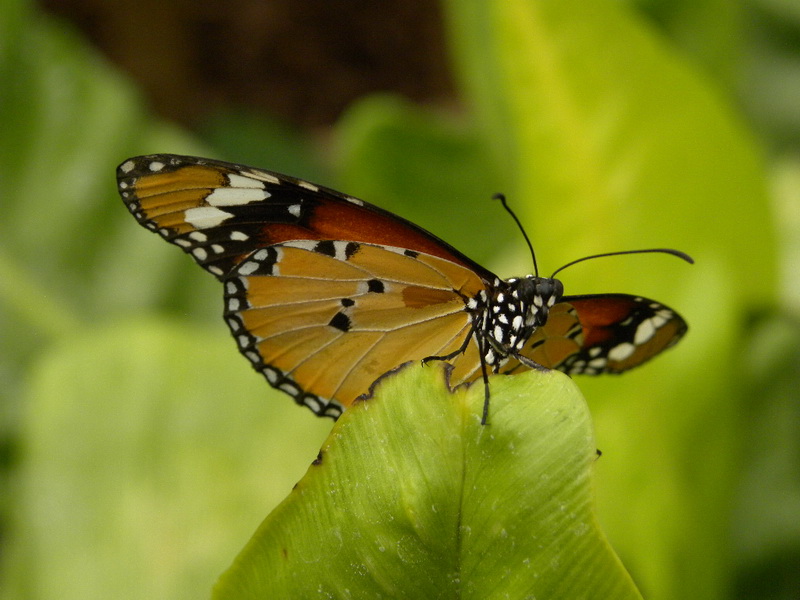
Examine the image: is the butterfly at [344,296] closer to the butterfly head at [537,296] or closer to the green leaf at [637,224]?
the butterfly head at [537,296]

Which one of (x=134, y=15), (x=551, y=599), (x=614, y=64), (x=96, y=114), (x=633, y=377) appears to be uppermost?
(x=134, y=15)

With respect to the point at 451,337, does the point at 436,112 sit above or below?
above

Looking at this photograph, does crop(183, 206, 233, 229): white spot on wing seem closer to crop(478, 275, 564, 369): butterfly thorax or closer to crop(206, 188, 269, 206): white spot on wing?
crop(206, 188, 269, 206): white spot on wing

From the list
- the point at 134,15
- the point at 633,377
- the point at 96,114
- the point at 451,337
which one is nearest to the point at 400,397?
the point at 451,337

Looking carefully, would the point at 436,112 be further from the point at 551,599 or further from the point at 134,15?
the point at 551,599

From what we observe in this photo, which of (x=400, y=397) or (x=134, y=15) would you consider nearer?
(x=400, y=397)

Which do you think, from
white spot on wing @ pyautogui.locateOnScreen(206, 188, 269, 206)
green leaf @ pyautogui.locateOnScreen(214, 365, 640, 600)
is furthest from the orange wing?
white spot on wing @ pyautogui.locateOnScreen(206, 188, 269, 206)
